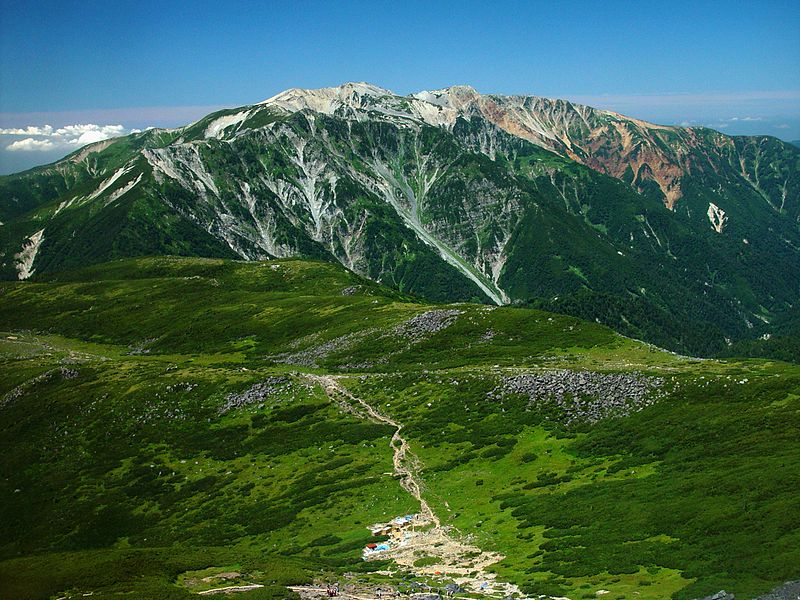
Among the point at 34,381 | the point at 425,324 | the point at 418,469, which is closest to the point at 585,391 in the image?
the point at 418,469

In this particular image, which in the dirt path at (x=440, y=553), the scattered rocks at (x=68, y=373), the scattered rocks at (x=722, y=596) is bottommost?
the dirt path at (x=440, y=553)

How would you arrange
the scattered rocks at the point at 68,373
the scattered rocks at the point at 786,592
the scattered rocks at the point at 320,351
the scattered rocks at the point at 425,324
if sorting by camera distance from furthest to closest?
the scattered rocks at the point at 425,324, the scattered rocks at the point at 320,351, the scattered rocks at the point at 68,373, the scattered rocks at the point at 786,592

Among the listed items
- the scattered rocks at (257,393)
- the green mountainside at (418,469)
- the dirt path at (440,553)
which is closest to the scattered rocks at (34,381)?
the green mountainside at (418,469)

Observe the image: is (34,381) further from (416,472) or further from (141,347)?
(416,472)

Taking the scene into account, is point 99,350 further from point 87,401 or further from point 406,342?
point 406,342

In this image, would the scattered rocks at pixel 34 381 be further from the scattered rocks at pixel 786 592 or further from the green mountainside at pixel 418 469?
the scattered rocks at pixel 786 592

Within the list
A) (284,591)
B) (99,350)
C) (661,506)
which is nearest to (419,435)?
(661,506)

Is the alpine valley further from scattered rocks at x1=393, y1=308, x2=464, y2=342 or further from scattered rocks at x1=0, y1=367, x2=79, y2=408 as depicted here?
scattered rocks at x1=393, y1=308, x2=464, y2=342
